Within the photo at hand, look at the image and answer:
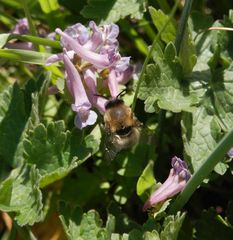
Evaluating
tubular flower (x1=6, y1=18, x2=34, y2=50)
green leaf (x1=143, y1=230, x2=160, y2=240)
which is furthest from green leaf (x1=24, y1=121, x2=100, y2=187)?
tubular flower (x1=6, y1=18, x2=34, y2=50)

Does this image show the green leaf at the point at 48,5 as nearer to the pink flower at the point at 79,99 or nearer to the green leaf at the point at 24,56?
the green leaf at the point at 24,56

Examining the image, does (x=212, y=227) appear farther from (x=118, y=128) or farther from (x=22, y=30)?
(x=22, y=30)

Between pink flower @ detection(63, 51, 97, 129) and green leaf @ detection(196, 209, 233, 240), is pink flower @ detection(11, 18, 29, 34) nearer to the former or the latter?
pink flower @ detection(63, 51, 97, 129)

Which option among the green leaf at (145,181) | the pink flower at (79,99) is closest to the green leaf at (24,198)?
the pink flower at (79,99)

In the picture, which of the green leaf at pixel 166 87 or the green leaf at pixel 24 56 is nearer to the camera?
the green leaf at pixel 166 87

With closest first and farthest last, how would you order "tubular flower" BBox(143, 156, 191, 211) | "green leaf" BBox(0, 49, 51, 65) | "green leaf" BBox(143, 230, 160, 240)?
1. "green leaf" BBox(143, 230, 160, 240)
2. "tubular flower" BBox(143, 156, 191, 211)
3. "green leaf" BBox(0, 49, 51, 65)

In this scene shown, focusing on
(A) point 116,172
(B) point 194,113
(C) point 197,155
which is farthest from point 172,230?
(A) point 116,172
